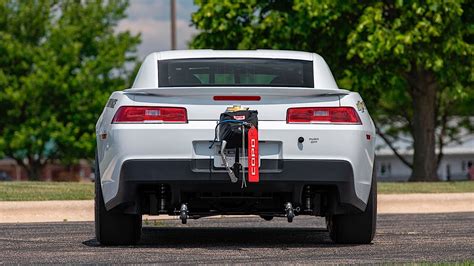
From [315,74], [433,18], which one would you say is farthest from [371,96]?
[315,74]

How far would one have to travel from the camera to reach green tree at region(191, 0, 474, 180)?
82.8ft

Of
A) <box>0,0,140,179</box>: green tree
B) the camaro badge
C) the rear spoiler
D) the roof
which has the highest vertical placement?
the roof

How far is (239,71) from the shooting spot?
9398 millimetres

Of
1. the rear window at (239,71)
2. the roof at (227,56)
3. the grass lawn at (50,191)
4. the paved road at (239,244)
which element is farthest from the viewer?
the grass lawn at (50,191)

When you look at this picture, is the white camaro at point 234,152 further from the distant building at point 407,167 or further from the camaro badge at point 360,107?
the distant building at point 407,167

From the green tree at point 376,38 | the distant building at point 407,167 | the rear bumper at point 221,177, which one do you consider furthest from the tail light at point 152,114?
the distant building at point 407,167

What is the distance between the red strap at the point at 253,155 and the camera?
8227 millimetres

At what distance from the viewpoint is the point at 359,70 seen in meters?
27.6

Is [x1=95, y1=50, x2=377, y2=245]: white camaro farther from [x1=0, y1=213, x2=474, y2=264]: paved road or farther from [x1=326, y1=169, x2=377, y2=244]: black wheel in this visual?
[x1=0, y1=213, x2=474, y2=264]: paved road

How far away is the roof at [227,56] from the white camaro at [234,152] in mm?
459

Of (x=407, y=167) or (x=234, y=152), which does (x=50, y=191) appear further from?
(x=407, y=167)

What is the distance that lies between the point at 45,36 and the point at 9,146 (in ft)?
14.6

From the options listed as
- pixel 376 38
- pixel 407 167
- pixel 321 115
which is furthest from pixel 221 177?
pixel 407 167

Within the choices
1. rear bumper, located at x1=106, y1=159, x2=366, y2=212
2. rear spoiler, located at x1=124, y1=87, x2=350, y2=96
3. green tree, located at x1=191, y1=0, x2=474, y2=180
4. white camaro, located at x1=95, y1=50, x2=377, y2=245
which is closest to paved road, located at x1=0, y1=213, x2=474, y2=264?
white camaro, located at x1=95, y1=50, x2=377, y2=245
